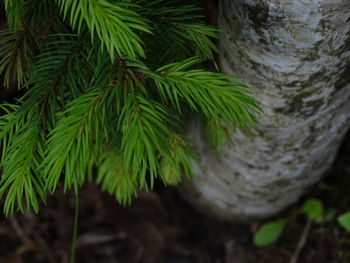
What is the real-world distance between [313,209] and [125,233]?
3.41ft

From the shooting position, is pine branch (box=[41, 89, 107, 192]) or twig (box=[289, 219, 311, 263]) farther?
twig (box=[289, 219, 311, 263])

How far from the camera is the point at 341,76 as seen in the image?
3.42 ft

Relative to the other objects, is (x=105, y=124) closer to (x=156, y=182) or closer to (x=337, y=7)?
(x=337, y=7)

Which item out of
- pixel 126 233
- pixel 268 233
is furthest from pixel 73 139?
pixel 126 233

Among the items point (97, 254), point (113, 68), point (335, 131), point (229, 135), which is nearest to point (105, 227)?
point (97, 254)

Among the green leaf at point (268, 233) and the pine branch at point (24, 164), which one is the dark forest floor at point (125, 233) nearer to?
the green leaf at point (268, 233)

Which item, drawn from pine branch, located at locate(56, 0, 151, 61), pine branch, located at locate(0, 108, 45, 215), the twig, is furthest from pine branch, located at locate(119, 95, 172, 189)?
the twig

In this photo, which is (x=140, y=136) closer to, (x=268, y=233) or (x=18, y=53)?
(x=18, y=53)

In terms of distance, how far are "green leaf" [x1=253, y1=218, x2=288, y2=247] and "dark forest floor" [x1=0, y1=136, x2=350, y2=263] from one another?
11 centimetres

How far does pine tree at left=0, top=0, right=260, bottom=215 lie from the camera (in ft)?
2.50

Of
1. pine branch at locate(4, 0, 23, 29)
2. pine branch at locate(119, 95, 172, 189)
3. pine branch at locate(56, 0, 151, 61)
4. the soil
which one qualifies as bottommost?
the soil

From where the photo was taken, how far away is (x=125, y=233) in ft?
7.30

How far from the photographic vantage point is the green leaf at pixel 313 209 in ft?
6.22

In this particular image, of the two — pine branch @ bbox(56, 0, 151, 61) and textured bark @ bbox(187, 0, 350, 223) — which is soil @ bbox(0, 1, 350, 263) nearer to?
textured bark @ bbox(187, 0, 350, 223)
